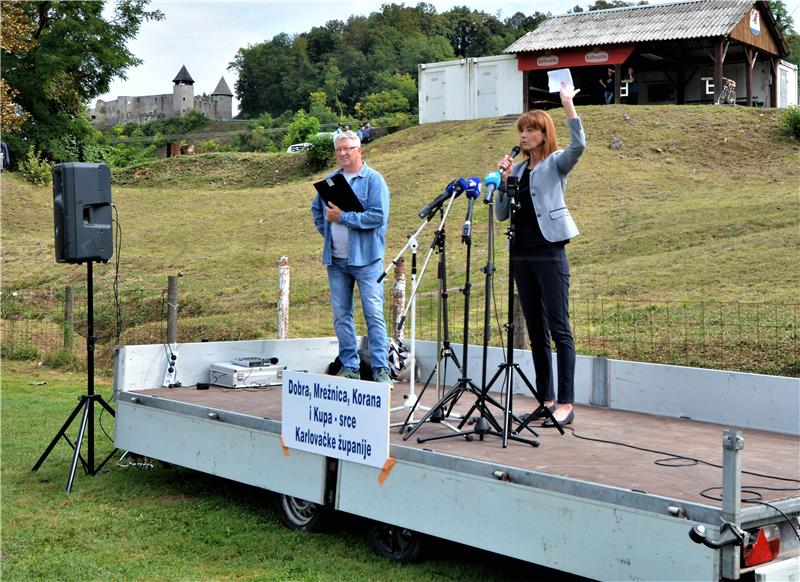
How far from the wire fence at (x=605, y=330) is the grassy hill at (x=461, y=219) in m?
0.28

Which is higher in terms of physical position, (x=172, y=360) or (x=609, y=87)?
(x=609, y=87)

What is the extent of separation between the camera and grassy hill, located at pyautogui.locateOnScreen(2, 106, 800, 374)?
603 inches

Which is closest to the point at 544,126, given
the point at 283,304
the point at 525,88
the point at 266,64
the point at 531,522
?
the point at 531,522

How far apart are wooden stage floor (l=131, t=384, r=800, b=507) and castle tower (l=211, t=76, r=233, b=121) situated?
9798 centimetres

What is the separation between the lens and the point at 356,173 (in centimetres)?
645

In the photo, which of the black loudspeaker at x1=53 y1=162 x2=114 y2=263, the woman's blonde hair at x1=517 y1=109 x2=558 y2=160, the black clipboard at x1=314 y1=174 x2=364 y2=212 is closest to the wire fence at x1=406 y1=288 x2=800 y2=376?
the black clipboard at x1=314 y1=174 x2=364 y2=212

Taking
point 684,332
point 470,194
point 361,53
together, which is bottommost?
point 684,332

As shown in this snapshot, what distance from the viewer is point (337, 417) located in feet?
16.9

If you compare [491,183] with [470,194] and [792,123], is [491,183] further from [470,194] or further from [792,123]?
[792,123]

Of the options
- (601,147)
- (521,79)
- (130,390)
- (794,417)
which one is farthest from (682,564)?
(521,79)

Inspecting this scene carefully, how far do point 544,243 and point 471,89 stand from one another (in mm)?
31237

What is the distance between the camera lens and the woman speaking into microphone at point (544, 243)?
217 inches

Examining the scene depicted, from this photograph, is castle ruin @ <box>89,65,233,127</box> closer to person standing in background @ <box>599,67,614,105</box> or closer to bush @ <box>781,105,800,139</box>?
person standing in background @ <box>599,67,614,105</box>

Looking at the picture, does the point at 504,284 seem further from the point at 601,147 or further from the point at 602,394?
the point at 601,147
